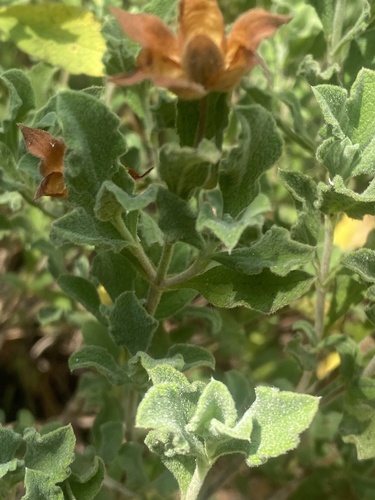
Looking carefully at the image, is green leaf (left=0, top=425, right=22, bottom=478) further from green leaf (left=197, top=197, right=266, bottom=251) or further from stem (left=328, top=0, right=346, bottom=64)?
stem (left=328, top=0, right=346, bottom=64)

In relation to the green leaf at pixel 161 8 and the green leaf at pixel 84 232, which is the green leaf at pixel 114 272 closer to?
the green leaf at pixel 84 232

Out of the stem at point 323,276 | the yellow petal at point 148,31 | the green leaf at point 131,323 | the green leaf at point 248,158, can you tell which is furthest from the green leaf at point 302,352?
the yellow petal at point 148,31

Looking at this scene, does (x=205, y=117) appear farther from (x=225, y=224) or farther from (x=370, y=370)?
(x=370, y=370)

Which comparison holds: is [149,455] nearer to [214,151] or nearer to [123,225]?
[123,225]

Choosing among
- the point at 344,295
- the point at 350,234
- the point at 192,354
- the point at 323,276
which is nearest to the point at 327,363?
the point at 350,234

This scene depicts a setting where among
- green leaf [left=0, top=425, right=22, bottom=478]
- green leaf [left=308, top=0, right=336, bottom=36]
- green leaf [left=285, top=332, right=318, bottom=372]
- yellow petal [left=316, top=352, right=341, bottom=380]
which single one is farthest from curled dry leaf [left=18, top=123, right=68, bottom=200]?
yellow petal [left=316, top=352, right=341, bottom=380]

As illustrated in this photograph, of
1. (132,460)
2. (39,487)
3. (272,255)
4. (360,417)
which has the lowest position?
(132,460)
